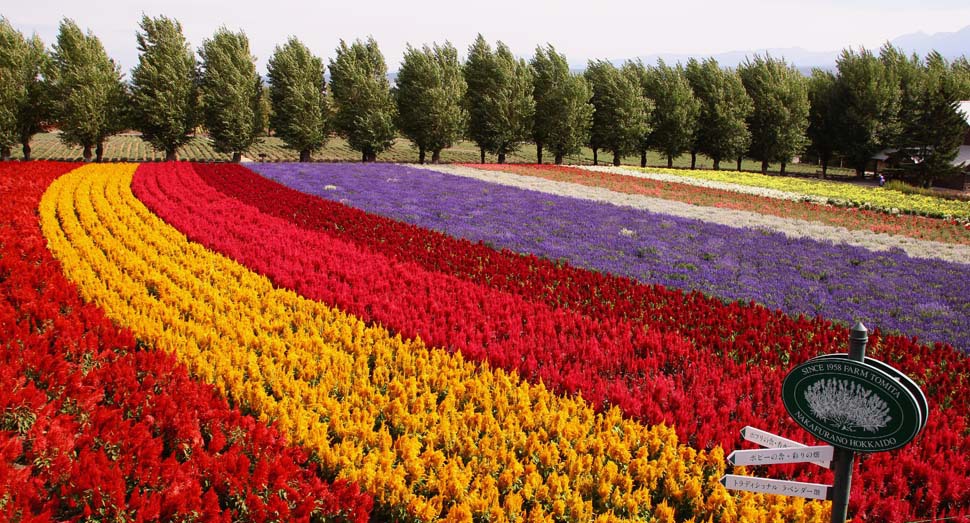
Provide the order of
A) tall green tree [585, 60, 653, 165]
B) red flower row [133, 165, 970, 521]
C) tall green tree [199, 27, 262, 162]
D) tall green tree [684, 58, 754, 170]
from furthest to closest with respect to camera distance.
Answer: tall green tree [684, 58, 754, 170] → tall green tree [585, 60, 653, 165] → tall green tree [199, 27, 262, 162] → red flower row [133, 165, 970, 521]

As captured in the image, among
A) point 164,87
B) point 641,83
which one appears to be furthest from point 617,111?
point 164,87

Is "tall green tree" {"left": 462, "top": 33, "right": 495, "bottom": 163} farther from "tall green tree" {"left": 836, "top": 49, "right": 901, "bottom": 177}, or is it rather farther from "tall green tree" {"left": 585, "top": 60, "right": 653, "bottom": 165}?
"tall green tree" {"left": 836, "top": 49, "right": 901, "bottom": 177}

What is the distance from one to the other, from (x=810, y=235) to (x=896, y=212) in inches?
402

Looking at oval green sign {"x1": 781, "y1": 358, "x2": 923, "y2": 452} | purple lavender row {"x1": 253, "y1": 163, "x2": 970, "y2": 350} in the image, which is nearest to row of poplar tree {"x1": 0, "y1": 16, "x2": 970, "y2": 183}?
purple lavender row {"x1": 253, "y1": 163, "x2": 970, "y2": 350}

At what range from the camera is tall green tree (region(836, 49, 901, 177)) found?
50.6 metres

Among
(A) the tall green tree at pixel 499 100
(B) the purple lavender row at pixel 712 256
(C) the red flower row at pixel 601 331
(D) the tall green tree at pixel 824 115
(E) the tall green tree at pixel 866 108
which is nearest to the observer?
(C) the red flower row at pixel 601 331

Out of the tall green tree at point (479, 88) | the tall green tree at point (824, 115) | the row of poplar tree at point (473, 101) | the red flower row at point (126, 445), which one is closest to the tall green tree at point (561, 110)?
the row of poplar tree at point (473, 101)

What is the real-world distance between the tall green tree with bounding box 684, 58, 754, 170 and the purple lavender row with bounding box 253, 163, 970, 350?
3528cm

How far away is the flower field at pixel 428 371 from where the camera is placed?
4.16 meters

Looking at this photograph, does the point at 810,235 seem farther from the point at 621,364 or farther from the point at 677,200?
the point at 621,364

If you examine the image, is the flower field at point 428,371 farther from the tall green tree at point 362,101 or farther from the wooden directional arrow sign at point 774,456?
the tall green tree at point 362,101

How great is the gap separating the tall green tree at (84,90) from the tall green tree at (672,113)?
150ft

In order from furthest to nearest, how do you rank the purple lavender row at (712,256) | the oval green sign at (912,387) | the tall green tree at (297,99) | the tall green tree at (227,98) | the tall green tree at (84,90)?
1. the tall green tree at (297,99)
2. the tall green tree at (227,98)
3. the tall green tree at (84,90)
4. the purple lavender row at (712,256)
5. the oval green sign at (912,387)

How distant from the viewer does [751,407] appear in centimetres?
601
